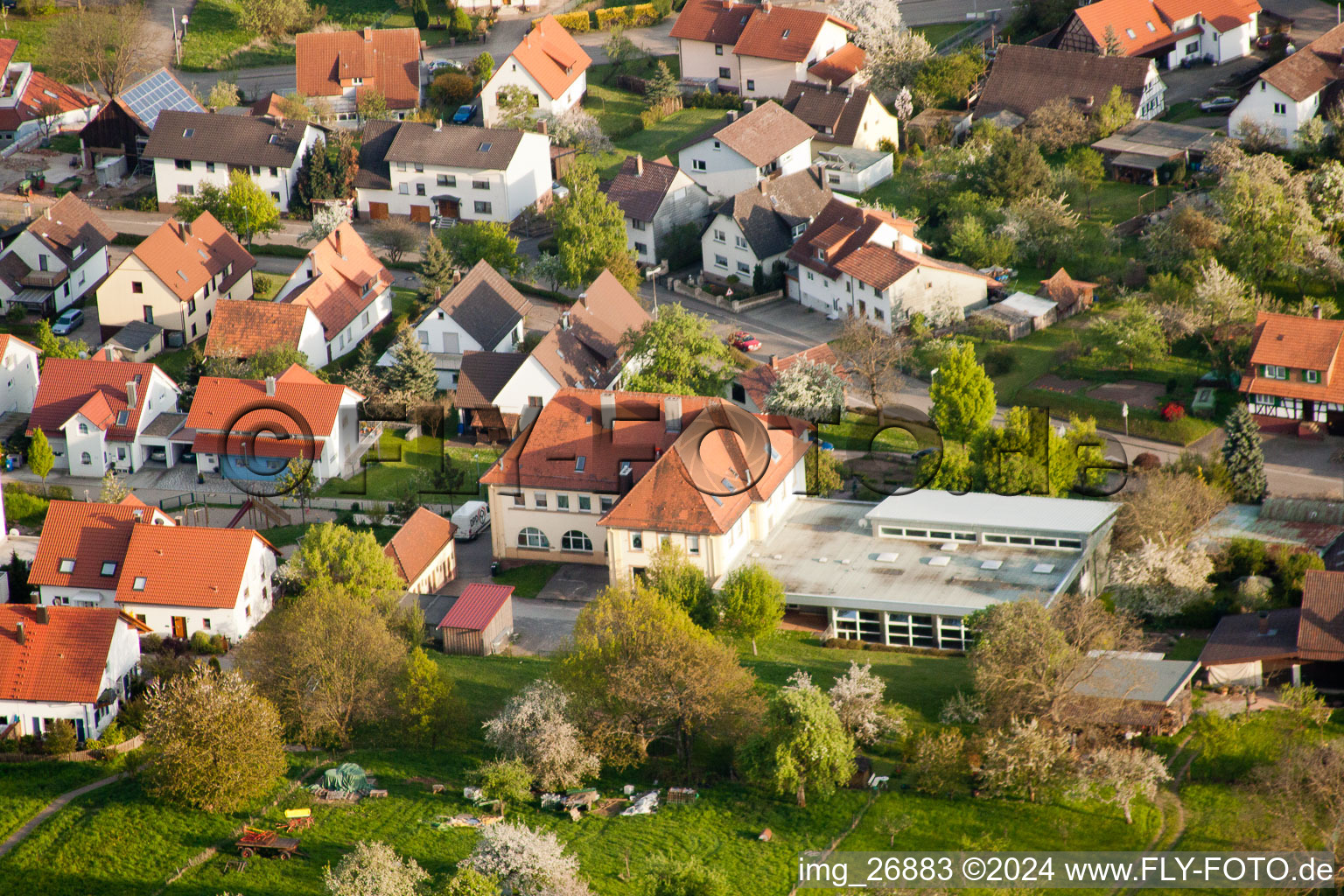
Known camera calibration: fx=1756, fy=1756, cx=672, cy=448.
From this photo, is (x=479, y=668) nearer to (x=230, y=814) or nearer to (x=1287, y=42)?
(x=230, y=814)

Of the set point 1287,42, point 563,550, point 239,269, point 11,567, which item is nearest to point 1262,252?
point 1287,42

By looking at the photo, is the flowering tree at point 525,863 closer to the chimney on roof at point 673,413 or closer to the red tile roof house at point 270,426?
the chimney on roof at point 673,413

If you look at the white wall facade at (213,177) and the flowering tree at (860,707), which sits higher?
the white wall facade at (213,177)

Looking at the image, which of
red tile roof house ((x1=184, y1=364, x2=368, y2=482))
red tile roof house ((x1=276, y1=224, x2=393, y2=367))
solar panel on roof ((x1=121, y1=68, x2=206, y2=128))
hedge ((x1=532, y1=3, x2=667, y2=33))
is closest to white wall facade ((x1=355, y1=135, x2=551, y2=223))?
red tile roof house ((x1=276, y1=224, x2=393, y2=367))

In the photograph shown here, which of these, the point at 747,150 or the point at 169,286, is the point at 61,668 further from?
the point at 747,150

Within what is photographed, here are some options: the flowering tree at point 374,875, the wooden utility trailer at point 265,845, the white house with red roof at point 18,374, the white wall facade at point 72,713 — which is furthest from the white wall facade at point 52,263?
the flowering tree at point 374,875

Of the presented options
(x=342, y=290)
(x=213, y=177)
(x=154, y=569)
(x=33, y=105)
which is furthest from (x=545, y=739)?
(x=33, y=105)
